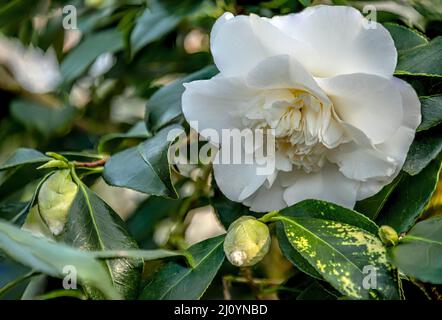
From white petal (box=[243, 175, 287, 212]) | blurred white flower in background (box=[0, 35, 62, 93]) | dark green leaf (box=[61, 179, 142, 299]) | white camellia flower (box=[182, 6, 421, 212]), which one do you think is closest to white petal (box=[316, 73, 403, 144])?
white camellia flower (box=[182, 6, 421, 212])

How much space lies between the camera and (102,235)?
67cm

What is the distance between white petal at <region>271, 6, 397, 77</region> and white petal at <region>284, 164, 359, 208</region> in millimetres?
99

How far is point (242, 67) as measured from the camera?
68 cm

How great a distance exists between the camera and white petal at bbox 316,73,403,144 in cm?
64

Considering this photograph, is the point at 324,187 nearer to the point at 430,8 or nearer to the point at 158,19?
the point at 430,8

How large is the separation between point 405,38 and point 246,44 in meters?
0.18

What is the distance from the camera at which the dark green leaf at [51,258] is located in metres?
0.50

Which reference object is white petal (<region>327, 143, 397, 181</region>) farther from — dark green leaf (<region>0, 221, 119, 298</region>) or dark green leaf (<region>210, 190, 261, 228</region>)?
dark green leaf (<region>0, 221, 119, 298</region>)

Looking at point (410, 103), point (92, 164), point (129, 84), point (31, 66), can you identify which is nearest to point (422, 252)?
point (410, 103)

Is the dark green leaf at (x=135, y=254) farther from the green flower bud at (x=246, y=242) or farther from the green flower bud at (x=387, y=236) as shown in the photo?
the green flower bud at (x=387, y=236)

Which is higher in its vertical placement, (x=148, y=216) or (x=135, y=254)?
(x=135, y=254)
